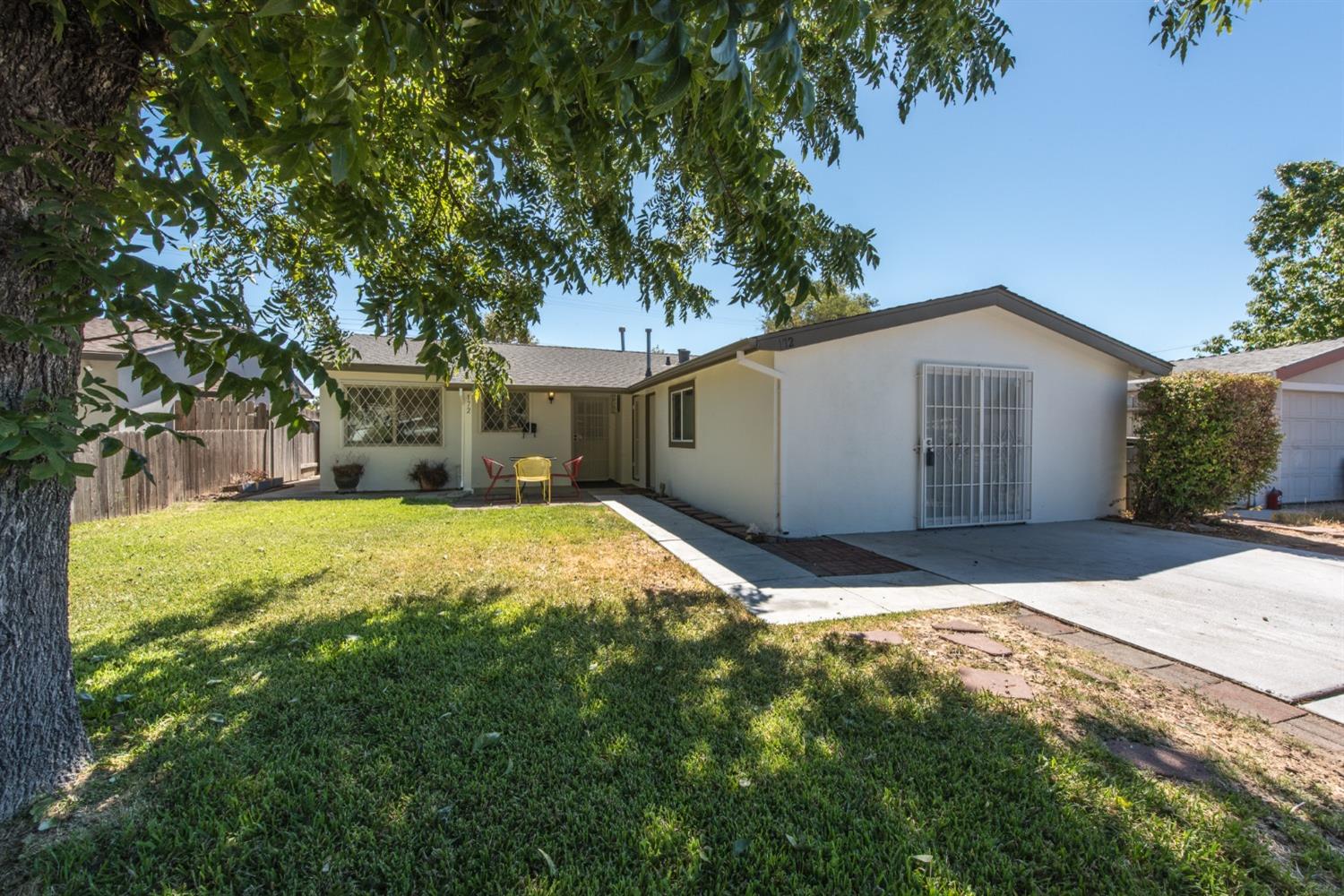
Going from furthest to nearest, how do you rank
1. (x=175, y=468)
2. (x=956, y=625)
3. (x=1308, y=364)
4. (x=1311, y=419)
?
(x=1311, y=419) → (x=1308, y=364) → (x=175, y=468) → (x=956, y=625)

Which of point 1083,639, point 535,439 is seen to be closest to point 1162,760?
point 1083,639

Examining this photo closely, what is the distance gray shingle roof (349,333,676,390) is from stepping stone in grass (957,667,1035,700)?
9.96 metres

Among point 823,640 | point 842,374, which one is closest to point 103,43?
point 823,640

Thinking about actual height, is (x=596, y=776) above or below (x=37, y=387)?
below

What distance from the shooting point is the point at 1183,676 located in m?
3.23

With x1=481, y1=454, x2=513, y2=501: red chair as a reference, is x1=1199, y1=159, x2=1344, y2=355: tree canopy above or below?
above

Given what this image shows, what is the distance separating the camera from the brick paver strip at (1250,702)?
9.16ft

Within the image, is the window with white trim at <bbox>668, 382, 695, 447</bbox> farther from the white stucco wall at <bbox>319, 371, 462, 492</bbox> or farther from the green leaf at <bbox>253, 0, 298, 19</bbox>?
the green leaf at <bbox>253, 0, 298, 19</bbox>

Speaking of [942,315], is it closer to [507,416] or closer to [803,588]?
[803,588]

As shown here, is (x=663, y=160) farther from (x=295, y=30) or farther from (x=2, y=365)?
Result: (x=2, y=365)

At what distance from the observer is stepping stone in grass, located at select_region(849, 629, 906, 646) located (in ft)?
12.2

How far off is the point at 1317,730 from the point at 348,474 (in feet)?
44.4

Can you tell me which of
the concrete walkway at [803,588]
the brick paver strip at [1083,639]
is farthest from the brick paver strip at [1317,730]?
the concrete walkway at [803,588]

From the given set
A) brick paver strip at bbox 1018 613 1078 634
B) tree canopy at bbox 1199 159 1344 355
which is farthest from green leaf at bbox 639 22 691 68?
tree canopy at bbox 1199 159 1344 355
